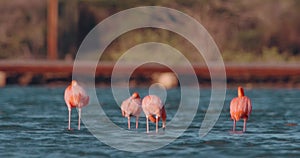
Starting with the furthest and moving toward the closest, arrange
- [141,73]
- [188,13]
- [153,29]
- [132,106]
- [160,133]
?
1. [188,13]
2. [153,29]
3. [141,73]
4. [132,106]
5. [160,133]

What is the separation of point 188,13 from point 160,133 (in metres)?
54.2

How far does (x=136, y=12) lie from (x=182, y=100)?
3583 cm

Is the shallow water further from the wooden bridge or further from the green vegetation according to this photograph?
the green vegetation

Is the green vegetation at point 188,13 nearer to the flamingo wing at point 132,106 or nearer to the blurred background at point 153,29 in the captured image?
the blurred background at point 153,29

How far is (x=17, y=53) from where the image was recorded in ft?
Answer: 256

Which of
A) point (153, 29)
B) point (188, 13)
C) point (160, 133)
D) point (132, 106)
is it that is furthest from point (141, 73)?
point (160, 133)

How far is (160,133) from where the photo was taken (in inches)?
923

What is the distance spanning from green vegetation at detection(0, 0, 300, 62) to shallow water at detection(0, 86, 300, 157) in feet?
131

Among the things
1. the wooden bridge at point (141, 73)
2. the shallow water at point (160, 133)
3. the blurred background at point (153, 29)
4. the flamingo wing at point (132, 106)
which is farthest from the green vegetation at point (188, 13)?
the flamingo wing at point (132, 106)

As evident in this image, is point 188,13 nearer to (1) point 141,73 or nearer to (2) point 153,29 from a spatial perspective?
(2) point 153,29

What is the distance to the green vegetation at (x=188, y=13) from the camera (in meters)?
77.7

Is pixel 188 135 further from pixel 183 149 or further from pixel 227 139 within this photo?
pixel 183 149

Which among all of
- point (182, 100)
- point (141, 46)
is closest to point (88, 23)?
point (141, 46)

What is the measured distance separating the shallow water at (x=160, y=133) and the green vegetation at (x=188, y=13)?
39919 mm
